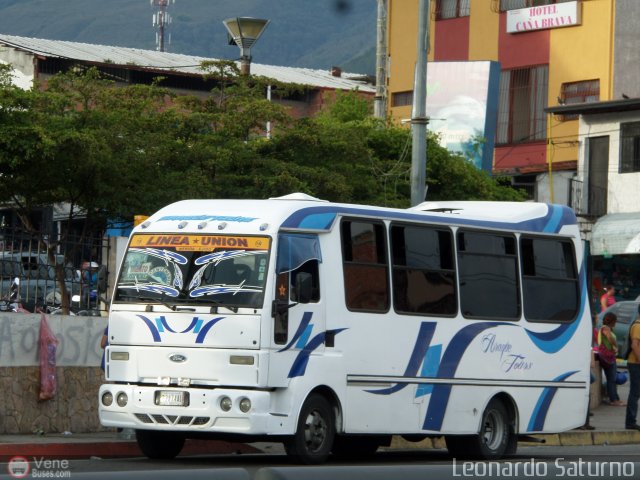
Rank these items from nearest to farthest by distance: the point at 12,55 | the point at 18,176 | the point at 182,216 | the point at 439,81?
the point at 182,216
the point at 18,176
the point at 439,81
the point at 12,55

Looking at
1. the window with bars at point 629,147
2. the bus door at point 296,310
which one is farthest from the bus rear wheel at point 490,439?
the window with bars at point 629,147

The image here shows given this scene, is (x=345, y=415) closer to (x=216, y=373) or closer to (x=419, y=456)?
(x=216, y=373)

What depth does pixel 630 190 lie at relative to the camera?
44.2m

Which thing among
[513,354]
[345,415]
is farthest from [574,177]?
[345,415]

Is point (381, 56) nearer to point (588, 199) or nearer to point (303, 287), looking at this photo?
point (588, 199)

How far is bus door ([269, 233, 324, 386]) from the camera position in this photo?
553 inches

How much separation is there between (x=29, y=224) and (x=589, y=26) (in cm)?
2941

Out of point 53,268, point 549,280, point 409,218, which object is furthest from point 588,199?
point 53,268

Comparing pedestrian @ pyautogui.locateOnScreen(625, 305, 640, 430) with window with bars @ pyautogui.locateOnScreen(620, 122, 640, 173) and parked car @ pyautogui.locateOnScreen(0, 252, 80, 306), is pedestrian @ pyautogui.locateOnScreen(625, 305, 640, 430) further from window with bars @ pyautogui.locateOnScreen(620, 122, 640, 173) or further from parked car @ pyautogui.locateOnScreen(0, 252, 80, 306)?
window with bars @ pyautogui.locateOnScreen(620, 122, 640, 173)

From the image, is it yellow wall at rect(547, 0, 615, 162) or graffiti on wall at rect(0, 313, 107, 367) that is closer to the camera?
graffiti on wall at rect(0, 313, 107, 367)

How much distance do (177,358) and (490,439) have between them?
474cm

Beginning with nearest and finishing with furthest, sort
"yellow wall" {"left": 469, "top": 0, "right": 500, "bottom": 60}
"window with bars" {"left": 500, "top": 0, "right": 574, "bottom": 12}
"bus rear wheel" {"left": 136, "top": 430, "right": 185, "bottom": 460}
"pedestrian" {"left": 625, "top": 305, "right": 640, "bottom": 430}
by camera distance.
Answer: "bus rear wheel" {"left": 136, "top": 430, "right": 185, "bottom": 460} < "pedestrian" {"left": 625, "top": 305, "right": 640, "bottom": 430} < "window with bars" {"left": 500, "top": 0, "right": 574, "bottom": 12} < "yellow wall" {"left": 469, "top": 0, "right": 500, "bottom": 60}

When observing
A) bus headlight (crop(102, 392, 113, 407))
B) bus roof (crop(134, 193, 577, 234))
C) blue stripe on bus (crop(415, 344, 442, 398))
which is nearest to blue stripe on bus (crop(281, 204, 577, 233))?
bus roof (crop(134, 193, 577, 234))

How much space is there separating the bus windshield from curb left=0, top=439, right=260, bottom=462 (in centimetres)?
186
